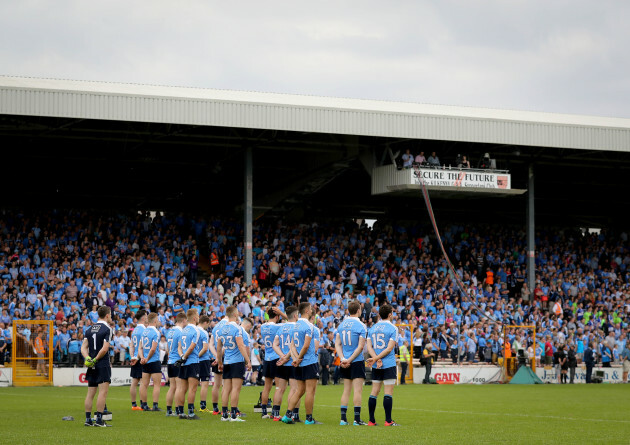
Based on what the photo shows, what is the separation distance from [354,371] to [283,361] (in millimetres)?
1383

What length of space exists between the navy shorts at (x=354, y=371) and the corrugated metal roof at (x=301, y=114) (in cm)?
1782

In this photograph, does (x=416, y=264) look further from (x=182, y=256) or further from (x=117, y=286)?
(x=117, y=286)

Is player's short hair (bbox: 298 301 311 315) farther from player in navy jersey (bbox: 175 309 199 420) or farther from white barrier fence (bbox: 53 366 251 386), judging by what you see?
white barrier fence (bbox: 53 366 251 386)

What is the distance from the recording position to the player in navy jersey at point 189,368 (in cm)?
1602

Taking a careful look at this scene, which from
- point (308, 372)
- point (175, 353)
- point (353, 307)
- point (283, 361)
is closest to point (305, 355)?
point (308, 372)

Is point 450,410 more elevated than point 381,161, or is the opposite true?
point 381,161

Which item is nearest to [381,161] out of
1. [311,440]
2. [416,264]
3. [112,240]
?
[416,264]

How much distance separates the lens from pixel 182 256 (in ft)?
116

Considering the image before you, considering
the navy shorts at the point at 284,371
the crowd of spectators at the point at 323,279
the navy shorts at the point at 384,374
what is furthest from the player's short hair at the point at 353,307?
the crowd of spectators at the point at 323,279

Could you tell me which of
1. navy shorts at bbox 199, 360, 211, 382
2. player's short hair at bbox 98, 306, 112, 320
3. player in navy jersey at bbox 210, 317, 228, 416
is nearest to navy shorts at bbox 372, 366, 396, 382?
player in navy jersey at bbox 210, 317, 228, 416

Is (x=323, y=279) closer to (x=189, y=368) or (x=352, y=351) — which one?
(x=189, y=368)

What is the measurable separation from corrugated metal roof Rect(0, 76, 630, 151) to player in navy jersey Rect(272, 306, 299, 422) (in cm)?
1637

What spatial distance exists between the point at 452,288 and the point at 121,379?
1466 centimetres

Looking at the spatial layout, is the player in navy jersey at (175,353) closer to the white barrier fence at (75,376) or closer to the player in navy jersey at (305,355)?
the player in navy jersey at (305,355)
